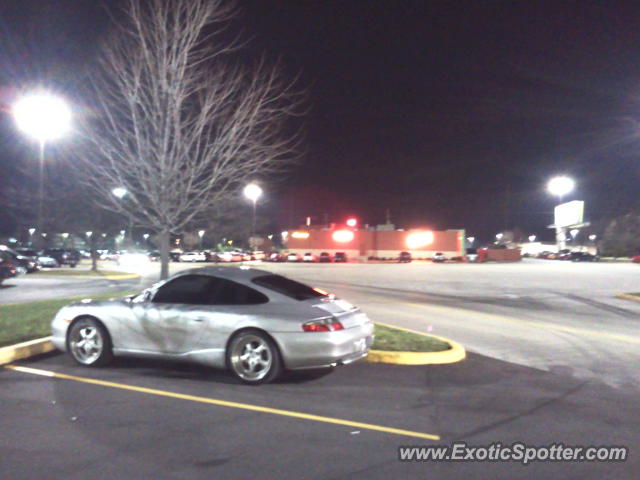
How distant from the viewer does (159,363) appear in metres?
8.51

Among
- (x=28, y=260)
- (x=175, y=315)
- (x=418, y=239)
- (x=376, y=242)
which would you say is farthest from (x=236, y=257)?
(x=175, y=315)

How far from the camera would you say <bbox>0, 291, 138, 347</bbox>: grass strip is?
9711 mm

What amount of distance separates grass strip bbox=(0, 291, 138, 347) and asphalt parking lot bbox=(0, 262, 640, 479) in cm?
99

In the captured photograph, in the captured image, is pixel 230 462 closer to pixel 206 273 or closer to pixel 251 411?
pixel 251 411

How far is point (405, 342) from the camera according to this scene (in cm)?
977

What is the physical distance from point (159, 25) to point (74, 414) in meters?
9.25

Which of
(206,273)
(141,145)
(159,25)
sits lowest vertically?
(206,273)

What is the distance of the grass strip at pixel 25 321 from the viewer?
971 cm

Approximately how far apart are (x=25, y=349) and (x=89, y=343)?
50.0 inches

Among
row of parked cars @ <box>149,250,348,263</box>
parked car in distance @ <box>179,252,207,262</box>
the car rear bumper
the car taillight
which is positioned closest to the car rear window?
the car taillight

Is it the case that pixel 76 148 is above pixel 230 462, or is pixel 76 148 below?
A: above

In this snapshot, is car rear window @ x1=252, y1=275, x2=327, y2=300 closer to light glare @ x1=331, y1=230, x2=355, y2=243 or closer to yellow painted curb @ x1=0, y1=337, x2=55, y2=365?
yellow painted curb @ x1=0, y1=337, x2=55, y2=365

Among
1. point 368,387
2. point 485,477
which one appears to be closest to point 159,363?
point 368,387

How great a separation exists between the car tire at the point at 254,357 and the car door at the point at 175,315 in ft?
1.74
